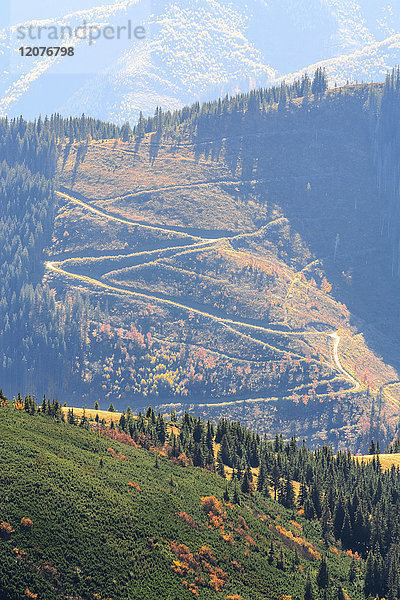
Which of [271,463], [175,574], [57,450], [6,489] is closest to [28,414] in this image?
[57,450]

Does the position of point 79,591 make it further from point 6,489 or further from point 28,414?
point 28,414

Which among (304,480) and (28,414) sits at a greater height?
(28,414)

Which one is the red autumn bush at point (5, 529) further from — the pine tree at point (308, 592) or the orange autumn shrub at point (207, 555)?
the pine tree at point (308, 592)

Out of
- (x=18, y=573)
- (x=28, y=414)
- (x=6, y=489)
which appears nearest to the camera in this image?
(x=18, y=573)

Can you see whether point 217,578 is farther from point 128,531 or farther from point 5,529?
point 5,529

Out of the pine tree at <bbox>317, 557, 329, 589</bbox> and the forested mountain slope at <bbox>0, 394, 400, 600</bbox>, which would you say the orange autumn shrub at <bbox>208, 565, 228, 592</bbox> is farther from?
the pine tree at <bbox>317, 557, 329, 589</bbox>

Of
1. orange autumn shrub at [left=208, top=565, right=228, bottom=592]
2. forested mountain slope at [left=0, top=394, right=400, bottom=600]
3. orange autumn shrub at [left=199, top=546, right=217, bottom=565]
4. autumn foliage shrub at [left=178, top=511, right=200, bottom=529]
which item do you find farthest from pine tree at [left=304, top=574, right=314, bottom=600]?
autumn foliage shrub at [left=178, top=511, right=200, bottom=529]

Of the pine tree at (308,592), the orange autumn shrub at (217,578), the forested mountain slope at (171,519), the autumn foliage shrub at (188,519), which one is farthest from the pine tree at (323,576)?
the autumn foliage shrub at (188,519)

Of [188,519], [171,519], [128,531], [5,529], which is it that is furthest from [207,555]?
[5,529]
